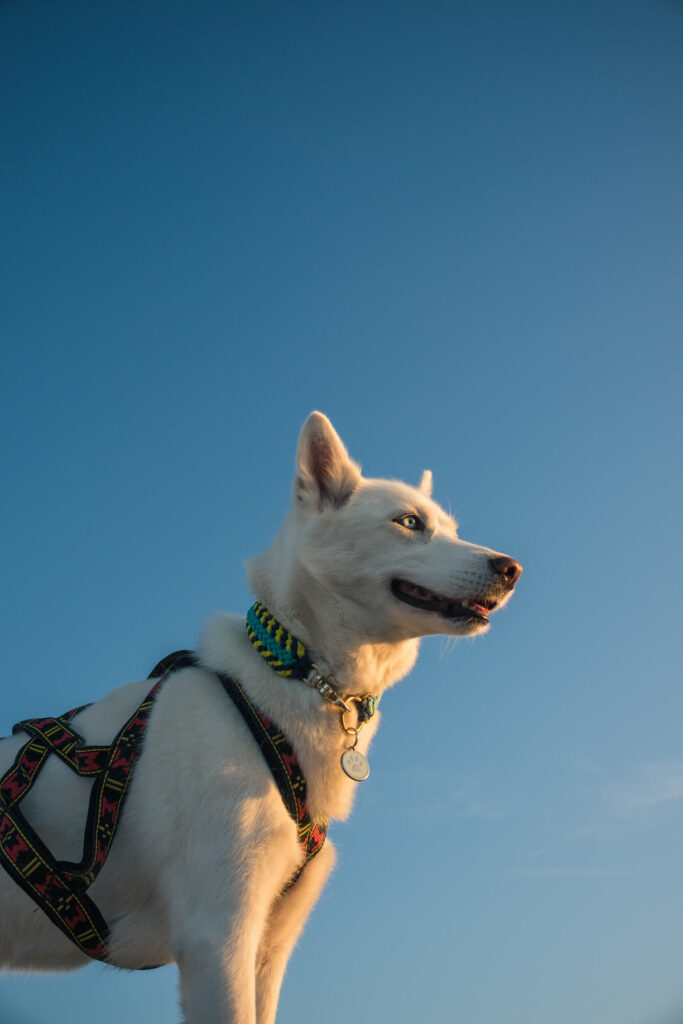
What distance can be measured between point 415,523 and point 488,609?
0.78 m

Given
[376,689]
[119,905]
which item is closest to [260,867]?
[119,905]

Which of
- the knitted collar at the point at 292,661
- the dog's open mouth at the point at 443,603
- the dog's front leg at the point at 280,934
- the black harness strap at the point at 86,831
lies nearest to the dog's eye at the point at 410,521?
the dog's open mouth at the point at 443,603

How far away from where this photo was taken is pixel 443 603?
16.5ft

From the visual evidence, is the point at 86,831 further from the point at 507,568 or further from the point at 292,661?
the point at 507,568

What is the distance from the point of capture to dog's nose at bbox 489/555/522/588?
16.4 feet

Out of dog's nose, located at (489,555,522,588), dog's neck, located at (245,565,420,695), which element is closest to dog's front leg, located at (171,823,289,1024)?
dog's neck, located at (245,565,420,695)

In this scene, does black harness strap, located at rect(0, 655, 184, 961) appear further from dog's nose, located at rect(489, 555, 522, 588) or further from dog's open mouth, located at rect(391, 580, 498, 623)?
dog's nose, located at rect(489, 555, 522, 588)

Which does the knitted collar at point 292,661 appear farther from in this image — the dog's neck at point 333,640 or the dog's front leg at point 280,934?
the dog's front leg at point 280,934

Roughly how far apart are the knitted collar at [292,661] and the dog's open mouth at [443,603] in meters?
0.68

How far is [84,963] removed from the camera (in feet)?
15.4

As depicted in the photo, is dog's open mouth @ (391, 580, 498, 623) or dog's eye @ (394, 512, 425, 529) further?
dog's eye @ (394, 512, 425, 529)

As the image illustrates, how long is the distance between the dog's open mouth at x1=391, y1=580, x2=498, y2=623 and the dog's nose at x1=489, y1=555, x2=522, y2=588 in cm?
18

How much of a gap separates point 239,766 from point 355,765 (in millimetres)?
750

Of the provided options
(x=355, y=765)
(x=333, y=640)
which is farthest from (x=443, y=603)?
(x=355, y=765)
